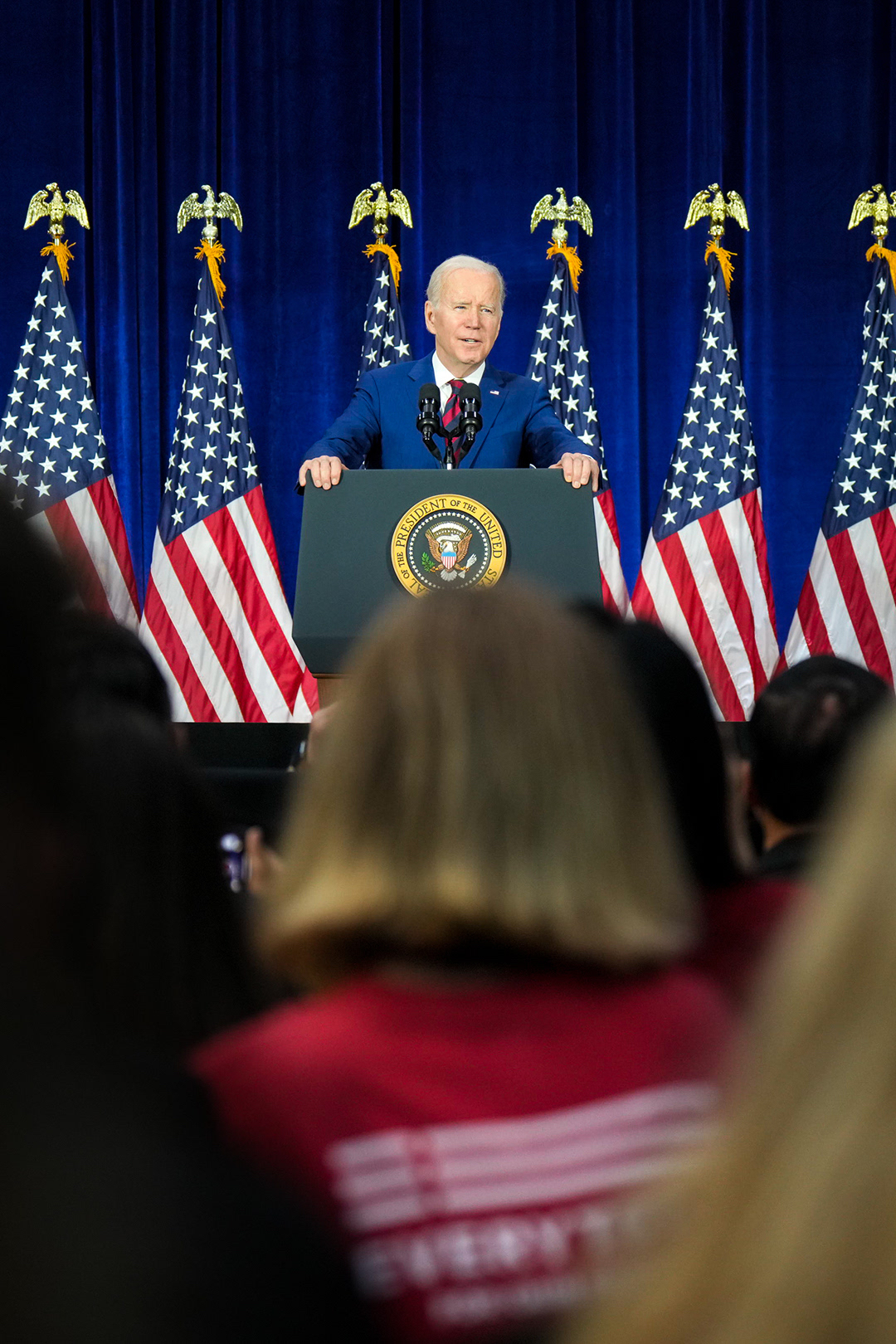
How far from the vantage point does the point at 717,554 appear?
6.25m

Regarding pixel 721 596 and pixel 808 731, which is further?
pixel 721 596

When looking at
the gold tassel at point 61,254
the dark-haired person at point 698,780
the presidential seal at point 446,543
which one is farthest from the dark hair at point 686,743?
the gold tassel at point 61,254

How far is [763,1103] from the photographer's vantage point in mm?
524

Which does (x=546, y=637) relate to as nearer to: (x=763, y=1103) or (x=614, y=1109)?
(x=614, y=1109)

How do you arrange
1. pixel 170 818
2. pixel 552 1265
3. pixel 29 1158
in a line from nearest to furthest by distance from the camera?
pixel 29 1158 → pixel 552 1265 → pixel 170 818

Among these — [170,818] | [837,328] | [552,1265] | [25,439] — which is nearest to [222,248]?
[25,439]

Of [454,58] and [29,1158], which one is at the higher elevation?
[454,58]

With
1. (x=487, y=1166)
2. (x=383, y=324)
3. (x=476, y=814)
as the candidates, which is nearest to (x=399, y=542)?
(x=476, y=814)

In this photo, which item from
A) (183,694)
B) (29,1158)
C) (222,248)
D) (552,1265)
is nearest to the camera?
(29,1158)

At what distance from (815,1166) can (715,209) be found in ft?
22.0

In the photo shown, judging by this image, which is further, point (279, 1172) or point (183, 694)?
point (183, 694)

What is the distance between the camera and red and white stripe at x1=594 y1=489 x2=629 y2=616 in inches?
243

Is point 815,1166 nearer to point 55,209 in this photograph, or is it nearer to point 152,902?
point 152,902

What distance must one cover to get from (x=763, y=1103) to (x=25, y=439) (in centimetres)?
631
